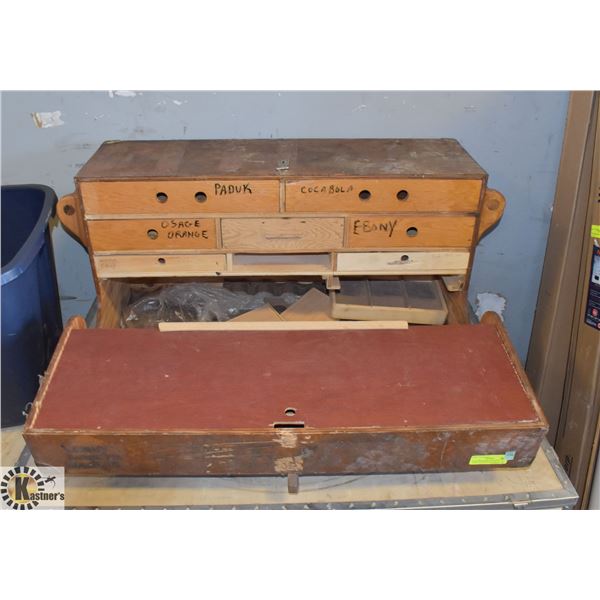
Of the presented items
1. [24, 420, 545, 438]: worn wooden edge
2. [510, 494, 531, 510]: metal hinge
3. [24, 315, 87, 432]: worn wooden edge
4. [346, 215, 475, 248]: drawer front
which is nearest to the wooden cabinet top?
[346, 215, 475, 248]: drawer front

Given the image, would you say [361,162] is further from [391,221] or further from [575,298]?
[575,298]

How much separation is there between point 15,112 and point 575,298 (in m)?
1.61

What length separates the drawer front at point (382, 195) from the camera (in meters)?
1.31

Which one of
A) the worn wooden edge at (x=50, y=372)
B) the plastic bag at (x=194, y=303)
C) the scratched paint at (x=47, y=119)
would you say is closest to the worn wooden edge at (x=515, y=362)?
the plastic bag at (x=194, y=303)

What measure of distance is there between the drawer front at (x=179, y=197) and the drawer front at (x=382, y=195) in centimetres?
6

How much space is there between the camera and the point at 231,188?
4.28ft

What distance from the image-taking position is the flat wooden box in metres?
1.07

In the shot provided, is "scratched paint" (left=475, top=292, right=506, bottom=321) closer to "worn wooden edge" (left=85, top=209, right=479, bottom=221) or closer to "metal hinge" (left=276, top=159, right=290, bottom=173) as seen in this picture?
"worn wooden edge" (left=85, top=209, right=479, bottom=221)

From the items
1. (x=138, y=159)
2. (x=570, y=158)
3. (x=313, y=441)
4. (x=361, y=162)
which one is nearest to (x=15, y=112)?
(x=138, y=159)

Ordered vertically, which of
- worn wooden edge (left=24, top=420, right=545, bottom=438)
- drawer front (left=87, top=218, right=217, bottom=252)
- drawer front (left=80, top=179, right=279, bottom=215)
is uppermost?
drawer front (left=80, top=179, right=279, bottom=215)

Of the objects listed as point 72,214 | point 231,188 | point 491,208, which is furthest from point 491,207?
point 72,214

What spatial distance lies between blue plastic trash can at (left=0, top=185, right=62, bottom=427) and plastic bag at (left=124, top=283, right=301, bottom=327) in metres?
0.22

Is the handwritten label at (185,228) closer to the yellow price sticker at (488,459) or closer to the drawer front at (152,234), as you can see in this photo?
the drawer front at (152,234)

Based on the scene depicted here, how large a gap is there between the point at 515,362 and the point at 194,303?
0.83 m
